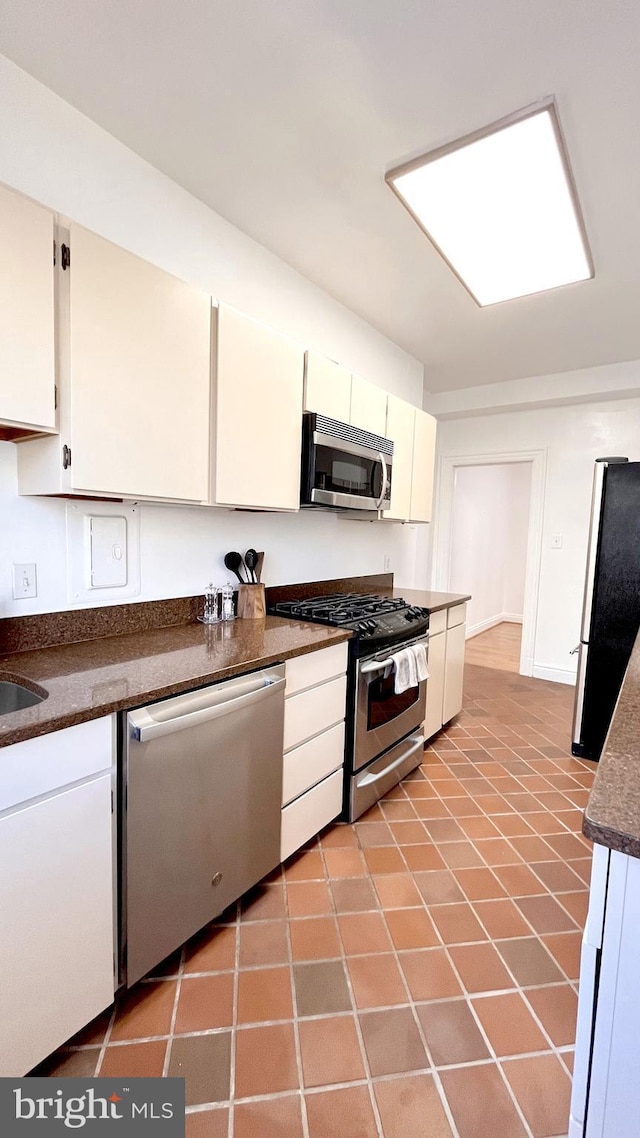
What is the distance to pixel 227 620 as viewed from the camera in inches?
85.4

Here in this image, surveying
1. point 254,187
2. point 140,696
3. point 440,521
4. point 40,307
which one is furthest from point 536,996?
point 440,521

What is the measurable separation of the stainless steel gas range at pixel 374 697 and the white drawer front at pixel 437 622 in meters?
0.11

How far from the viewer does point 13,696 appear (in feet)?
4.29

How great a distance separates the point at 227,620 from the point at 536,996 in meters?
1.65

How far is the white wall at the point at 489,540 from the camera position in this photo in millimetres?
5559

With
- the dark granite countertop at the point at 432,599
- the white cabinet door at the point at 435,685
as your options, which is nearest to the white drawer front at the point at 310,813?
the white cabinet door at the point at 435,685

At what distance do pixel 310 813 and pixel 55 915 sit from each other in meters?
1.05

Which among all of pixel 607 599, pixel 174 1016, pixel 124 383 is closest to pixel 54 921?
pixel 174 1016

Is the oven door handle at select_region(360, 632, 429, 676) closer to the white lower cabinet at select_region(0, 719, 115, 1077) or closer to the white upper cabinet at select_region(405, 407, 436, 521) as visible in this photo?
the white lower cabinet at select_region(0, 719, 115, 1077)

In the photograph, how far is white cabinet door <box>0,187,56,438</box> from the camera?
1.22m

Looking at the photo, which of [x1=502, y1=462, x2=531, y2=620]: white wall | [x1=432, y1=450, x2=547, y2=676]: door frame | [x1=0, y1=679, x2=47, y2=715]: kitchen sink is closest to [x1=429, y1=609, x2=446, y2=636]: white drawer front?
[x1=432, y1=450, x2=547, y2=676]: door frame

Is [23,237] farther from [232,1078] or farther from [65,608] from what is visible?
[232,1078]

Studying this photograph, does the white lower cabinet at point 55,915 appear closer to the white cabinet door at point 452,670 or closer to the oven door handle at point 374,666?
the oven door handle at point 374,666

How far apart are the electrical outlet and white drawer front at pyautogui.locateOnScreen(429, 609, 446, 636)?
6.47 feet
